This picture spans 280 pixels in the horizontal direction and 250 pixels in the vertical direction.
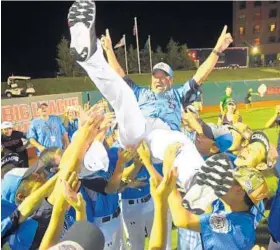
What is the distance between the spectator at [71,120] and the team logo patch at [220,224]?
772mm

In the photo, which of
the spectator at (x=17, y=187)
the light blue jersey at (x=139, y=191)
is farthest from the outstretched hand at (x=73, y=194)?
the light blue jersey at (x=139, y=191)

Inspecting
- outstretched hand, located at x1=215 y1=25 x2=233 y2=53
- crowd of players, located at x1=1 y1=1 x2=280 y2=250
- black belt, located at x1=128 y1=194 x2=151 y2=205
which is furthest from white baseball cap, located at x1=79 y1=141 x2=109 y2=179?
outstretched hand, located at x1=215 y1=25 x2=233 y2=53

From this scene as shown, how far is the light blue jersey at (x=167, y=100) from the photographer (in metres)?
2.45

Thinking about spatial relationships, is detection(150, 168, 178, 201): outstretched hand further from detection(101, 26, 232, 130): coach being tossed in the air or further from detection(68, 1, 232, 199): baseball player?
detection(101, 26, 232, 130): coach being tossed in the air

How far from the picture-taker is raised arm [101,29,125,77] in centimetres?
243

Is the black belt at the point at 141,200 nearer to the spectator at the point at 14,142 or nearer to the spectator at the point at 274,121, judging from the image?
the spectator at the point at 14,142

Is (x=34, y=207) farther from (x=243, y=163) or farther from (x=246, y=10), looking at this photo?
(x=246, y=10)

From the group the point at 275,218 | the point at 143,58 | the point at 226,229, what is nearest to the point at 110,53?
the point at 143,58

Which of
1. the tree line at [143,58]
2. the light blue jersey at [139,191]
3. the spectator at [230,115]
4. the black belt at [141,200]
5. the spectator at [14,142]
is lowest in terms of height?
the black belt at [141,200]

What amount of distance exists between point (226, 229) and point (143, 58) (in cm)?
88

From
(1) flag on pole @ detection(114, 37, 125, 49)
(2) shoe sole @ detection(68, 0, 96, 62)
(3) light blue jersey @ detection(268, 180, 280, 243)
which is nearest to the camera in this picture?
(2) shoe sole @ detection(68, 0, 96, 62)

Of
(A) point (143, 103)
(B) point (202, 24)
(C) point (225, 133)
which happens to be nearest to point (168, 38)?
(B) point (202, 24)

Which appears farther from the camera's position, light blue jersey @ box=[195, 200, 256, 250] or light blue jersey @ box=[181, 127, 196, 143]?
light blue jersey @ box=[181, 127, 196, 143]

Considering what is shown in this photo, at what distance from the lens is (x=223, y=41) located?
2453mm
